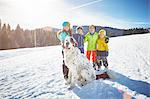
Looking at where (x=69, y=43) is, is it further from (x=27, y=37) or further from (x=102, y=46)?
(x=27, y=37)

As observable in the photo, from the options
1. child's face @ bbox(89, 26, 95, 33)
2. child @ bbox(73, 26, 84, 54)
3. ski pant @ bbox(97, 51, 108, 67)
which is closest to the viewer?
child @ bbox(73, 26, 84, 54)

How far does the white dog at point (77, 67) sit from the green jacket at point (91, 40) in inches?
31.8

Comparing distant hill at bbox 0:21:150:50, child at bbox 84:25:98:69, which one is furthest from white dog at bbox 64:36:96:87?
distant hill at bbox 0:21:150:50

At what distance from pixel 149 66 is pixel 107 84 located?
5.26ft

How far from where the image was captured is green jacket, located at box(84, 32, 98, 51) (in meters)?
3.73

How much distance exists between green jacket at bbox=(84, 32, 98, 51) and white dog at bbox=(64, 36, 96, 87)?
0.81 meters

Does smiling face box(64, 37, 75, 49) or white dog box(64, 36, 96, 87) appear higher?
smiling face box(64, 37, 75, 49)

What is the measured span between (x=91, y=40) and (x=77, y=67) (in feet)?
3.05

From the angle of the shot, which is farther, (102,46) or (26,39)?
(26,39)

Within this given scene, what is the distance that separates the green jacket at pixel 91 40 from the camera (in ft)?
12.2

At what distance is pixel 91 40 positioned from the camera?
3.74 meters

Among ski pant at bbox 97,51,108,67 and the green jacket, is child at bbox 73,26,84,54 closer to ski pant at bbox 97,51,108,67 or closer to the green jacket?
the green jacket

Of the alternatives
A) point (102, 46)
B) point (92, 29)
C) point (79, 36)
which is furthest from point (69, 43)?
point (102, 46)

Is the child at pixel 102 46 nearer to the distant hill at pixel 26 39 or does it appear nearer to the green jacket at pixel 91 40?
the green jacket at pixel 91 40
